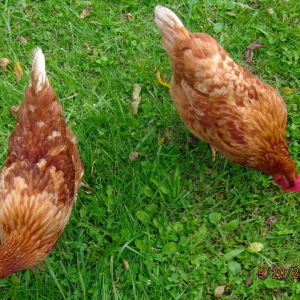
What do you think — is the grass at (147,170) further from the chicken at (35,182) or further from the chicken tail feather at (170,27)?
the chicken tail feather at (170,27)

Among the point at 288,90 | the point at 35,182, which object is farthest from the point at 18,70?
the point at 288,90

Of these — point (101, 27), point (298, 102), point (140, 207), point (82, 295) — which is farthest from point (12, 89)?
point (298, 102)

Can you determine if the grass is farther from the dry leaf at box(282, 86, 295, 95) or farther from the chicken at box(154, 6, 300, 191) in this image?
the chicken at box(154, 6, 300, 191)

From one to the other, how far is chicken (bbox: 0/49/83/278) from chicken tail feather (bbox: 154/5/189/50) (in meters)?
0.82

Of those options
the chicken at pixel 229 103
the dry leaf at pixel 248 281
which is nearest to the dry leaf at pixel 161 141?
the chicken at pixel 229 103

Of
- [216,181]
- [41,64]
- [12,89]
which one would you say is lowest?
[216,181]

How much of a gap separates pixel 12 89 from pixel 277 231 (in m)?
2.37

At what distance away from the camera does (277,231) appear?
125 inches

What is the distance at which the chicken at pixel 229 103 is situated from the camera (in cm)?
280

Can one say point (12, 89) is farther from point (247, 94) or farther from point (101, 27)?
point (247, 94)

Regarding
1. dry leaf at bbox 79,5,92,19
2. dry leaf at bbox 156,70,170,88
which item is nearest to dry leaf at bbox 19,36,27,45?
dry leaf at bbox 79,5,92,19

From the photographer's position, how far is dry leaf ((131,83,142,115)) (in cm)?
359

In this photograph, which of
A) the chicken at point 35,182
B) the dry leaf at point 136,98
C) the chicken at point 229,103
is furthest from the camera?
the dry leaf at point 136,98

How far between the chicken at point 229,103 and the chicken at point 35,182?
0.87 metres
